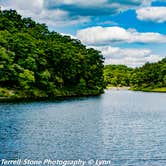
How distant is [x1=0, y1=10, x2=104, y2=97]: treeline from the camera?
126562 mm

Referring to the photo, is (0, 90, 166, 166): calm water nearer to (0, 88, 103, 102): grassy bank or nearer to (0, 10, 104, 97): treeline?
(0, 88, 103, 102): grassy bank

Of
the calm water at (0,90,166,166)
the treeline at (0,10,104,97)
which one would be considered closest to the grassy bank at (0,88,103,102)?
the treeline at (0,10,104,97)

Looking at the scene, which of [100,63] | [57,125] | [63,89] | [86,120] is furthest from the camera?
[100,63]

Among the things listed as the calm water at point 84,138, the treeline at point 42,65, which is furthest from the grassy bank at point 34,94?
the calm water at point 84,138

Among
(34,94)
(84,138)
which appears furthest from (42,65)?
(84,138)

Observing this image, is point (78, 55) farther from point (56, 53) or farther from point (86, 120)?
point (86, 120)

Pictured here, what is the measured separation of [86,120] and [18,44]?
2661 inches

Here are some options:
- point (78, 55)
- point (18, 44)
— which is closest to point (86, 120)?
point (18, 44)

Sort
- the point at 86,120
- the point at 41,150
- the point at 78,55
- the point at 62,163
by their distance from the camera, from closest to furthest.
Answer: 1. the point at 62,163
2. the point at 41,150
3. the point at 86,120
4. the point at 78,55

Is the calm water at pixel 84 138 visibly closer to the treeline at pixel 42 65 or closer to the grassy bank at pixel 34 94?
the grassy bank at pixel 34 94

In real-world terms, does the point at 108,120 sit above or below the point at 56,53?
below

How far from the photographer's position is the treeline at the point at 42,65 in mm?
126562

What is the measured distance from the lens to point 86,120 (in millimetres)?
70562

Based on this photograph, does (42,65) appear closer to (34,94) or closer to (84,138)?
(34,94)
